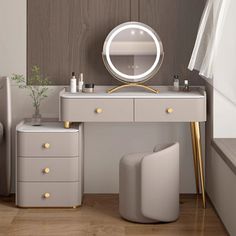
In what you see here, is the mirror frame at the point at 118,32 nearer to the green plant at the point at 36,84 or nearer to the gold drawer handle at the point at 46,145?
the green plant at the point at 36,84

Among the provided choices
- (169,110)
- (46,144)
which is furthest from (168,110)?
(46,144)

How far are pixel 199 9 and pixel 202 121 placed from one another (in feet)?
2.70

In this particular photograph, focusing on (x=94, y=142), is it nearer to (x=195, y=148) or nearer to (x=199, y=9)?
(x=195, y=148)

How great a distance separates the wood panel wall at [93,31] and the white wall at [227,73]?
455 millimetres

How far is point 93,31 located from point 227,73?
4.20ft

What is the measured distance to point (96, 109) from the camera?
4.52 m

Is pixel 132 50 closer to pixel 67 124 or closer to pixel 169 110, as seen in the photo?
pixel 169 110

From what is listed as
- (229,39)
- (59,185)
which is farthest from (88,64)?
(229,39)

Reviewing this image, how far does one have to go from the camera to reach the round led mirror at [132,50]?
483cm

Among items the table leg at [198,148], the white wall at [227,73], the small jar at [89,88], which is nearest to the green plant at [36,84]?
the small jar at [89,88]

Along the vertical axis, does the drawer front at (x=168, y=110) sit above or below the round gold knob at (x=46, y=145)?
above

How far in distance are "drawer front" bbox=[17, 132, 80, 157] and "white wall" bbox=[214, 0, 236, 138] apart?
94 cm

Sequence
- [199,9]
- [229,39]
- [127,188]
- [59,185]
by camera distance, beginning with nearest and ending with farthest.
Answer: [229,39], [127,188], [59,185], [199,9]

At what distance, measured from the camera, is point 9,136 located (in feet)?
16.0
